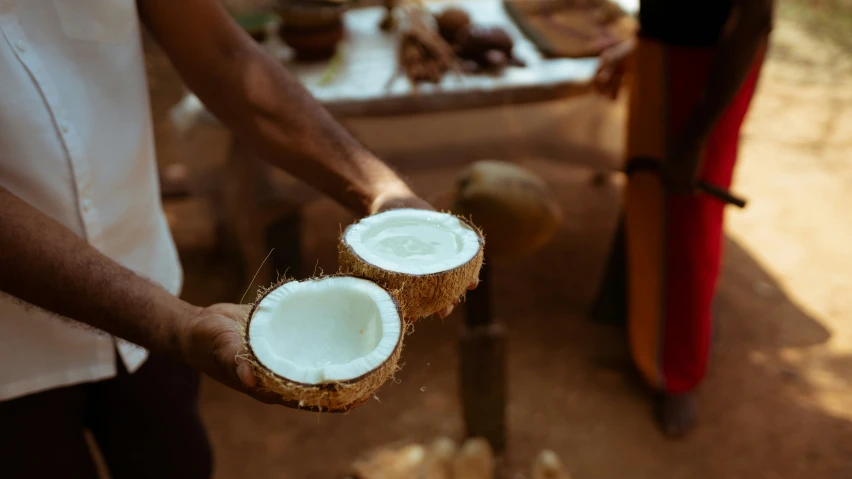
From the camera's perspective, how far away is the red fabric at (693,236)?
2.40 metres

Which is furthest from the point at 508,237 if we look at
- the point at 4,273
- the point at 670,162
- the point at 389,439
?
the point at 4,273

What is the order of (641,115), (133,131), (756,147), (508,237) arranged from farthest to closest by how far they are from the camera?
(756,147) < (641,115) < (508,237) < (133,131)

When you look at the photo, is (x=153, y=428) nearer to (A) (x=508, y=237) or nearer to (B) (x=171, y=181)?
(A) (x=508, y=237)

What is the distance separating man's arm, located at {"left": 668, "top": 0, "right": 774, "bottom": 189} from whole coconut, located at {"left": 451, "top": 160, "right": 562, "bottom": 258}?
53cm

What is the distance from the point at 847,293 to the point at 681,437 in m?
1.46

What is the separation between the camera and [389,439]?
2.64 metres

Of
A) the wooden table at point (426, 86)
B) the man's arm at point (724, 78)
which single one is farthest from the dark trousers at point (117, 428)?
the man's arm at point (724, 78)

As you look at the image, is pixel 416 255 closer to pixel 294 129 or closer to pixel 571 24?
pixel 294 129

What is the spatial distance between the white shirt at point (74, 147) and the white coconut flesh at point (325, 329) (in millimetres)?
371

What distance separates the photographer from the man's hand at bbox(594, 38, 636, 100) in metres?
2.97

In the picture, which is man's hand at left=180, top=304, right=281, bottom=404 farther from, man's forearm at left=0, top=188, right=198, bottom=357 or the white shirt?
the white shirt

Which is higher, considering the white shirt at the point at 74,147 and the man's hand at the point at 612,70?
the white shirt at the point at 74,147

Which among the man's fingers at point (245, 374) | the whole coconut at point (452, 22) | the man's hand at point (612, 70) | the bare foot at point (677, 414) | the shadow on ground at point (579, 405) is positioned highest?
the man's fingers at point (245, 374)

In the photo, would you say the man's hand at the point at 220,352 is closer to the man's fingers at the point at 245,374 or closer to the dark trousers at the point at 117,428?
the man's fingers at the point at 245,374
